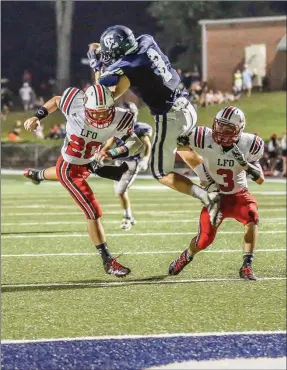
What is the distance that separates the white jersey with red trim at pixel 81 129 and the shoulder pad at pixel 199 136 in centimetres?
19

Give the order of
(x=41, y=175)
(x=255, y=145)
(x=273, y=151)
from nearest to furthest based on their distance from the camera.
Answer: (x=255, y=145) → (x=41, y=175) → (x=273, y=151)

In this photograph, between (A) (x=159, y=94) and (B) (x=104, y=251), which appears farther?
(B) (x=104, y=251)

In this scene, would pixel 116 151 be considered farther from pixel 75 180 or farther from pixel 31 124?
pixel 31 124

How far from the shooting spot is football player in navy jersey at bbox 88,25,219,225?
8.80 feet

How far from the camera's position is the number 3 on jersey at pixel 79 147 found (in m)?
2.91

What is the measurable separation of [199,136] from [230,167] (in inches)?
5.3

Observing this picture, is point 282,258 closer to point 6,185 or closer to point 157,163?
point 157,163

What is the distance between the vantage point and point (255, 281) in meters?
3.08

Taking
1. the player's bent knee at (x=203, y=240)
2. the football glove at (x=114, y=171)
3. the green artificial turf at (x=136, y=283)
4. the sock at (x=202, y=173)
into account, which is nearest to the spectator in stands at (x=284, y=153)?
the green artificial turf at (x=136, y=283)

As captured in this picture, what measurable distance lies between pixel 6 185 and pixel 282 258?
21.0 feet

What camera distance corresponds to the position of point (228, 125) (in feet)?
9.12

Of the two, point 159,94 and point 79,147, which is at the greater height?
point 159,94

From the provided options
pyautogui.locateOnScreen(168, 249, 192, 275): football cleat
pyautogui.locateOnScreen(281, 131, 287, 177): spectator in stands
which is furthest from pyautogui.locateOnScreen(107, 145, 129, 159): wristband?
pyautogui.locateOnScreen(281, 131, 287, 177): spectator in stands

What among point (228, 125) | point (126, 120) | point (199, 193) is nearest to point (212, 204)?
point (199, 193)
